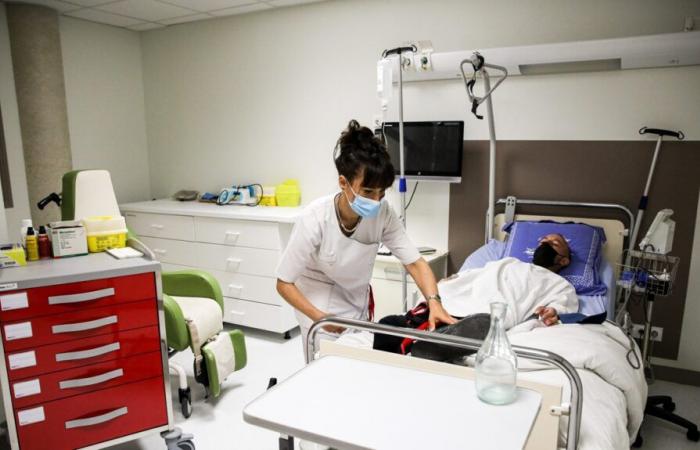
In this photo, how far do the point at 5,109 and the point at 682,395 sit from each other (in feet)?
15.8

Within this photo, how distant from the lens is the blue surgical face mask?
175 centimetres

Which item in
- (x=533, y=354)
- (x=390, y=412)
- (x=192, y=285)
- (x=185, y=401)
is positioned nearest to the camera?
(x=390, y=412)

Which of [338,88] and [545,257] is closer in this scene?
[545,257]

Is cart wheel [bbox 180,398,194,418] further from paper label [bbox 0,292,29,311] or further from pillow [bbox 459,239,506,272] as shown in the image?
pillow [bbox 459,239,506,272]

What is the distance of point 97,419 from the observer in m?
1.99

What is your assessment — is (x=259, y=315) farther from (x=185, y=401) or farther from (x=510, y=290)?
(x=510, y=290)

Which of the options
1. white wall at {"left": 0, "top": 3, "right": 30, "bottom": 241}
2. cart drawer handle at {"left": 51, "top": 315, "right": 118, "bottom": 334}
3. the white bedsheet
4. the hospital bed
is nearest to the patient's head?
the hospital bed

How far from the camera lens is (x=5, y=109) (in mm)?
3510

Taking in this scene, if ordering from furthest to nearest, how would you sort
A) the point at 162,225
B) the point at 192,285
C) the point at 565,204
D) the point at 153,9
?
the point at 162,225 → the point at 153,9 → the point at 565,204 → the point at 192,285

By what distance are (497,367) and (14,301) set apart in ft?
5.63

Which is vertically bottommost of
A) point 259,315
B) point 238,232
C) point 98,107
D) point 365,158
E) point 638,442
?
point 638,442

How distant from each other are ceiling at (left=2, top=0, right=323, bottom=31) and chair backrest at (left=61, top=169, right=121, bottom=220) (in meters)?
1.81

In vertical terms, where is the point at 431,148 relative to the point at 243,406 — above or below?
above

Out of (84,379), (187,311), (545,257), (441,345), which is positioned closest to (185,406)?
(187,311)
